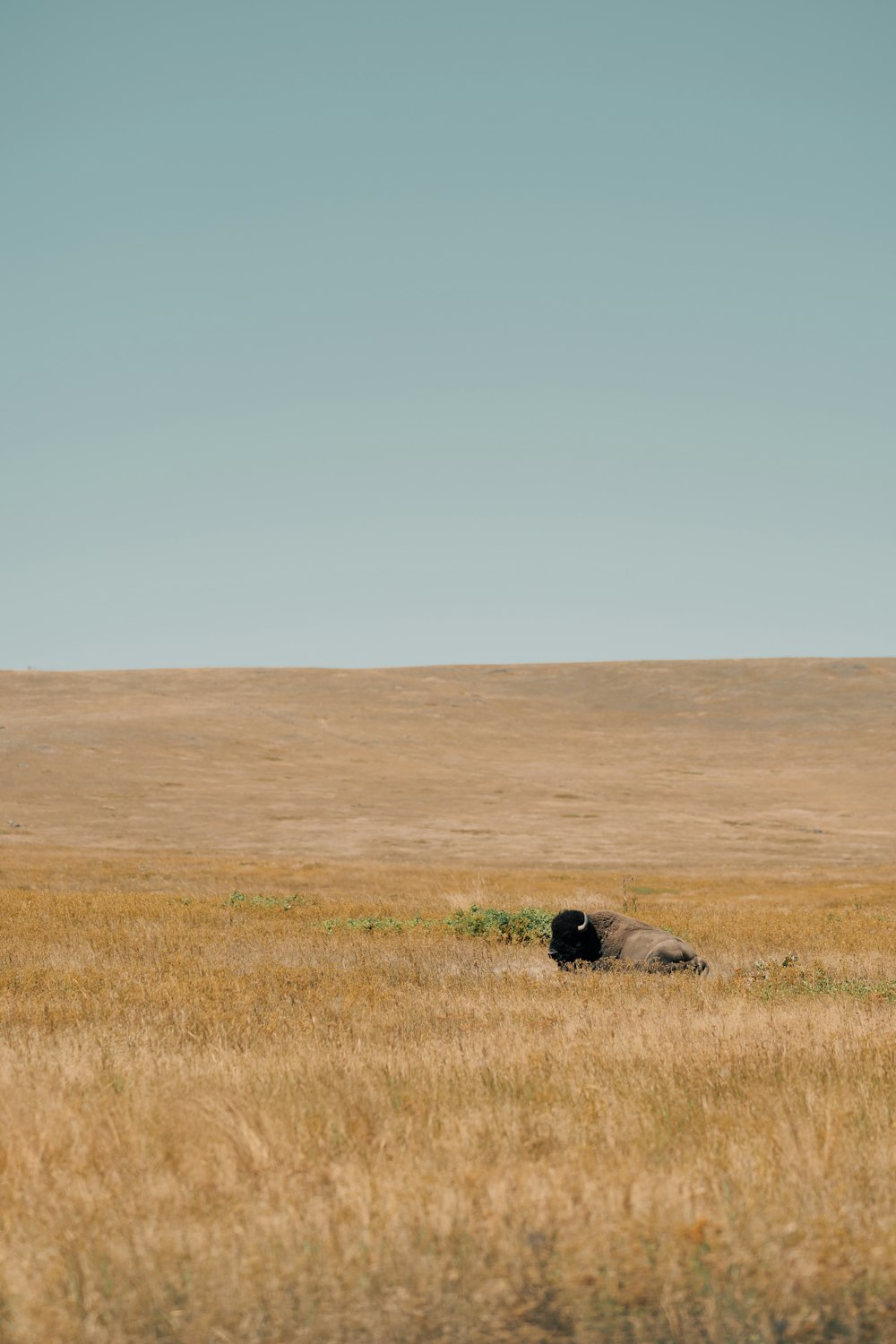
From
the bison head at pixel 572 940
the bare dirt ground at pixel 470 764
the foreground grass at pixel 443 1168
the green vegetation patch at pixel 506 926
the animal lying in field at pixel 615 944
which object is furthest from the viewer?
the bare dirt ground at pixel 470 764

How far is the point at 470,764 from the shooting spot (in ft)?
229

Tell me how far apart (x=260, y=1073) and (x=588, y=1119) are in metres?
2.11

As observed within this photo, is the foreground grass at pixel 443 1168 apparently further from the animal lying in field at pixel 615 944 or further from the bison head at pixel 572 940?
the bison head at pixel 572 940

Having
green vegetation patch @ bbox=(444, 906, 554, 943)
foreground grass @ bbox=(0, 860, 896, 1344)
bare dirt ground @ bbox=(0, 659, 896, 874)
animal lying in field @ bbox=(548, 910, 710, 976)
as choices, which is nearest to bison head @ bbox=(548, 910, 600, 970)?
animal lying in field @ bbox=(548, 910, 710, 976)

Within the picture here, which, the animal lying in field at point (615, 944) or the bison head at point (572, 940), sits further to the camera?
the bison head at point (572, 940)

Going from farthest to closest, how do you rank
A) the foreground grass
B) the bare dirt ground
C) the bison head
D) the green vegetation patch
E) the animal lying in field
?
the bare dirt ground → the green vegetation patch → the bison head → the animal lying in field → the foreground grass

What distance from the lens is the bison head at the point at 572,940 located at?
1427 cm

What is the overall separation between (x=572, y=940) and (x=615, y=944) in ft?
2.84

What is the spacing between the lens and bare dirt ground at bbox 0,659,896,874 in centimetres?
4453

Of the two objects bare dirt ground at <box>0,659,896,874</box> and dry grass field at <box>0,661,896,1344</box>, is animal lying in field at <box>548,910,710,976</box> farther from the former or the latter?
bare dirt ground at <box>0,659,896,874</box>

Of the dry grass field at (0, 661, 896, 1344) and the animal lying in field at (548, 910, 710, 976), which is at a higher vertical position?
the dry grass field at (0, 661, 896, 1344)

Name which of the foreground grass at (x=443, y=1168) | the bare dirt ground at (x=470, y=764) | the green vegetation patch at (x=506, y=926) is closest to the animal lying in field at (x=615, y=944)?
the green vegetation patch at (x=506, y=926)

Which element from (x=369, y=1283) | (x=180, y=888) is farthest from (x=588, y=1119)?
(x=180, y=888)

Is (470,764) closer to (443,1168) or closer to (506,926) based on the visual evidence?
(506,926)
